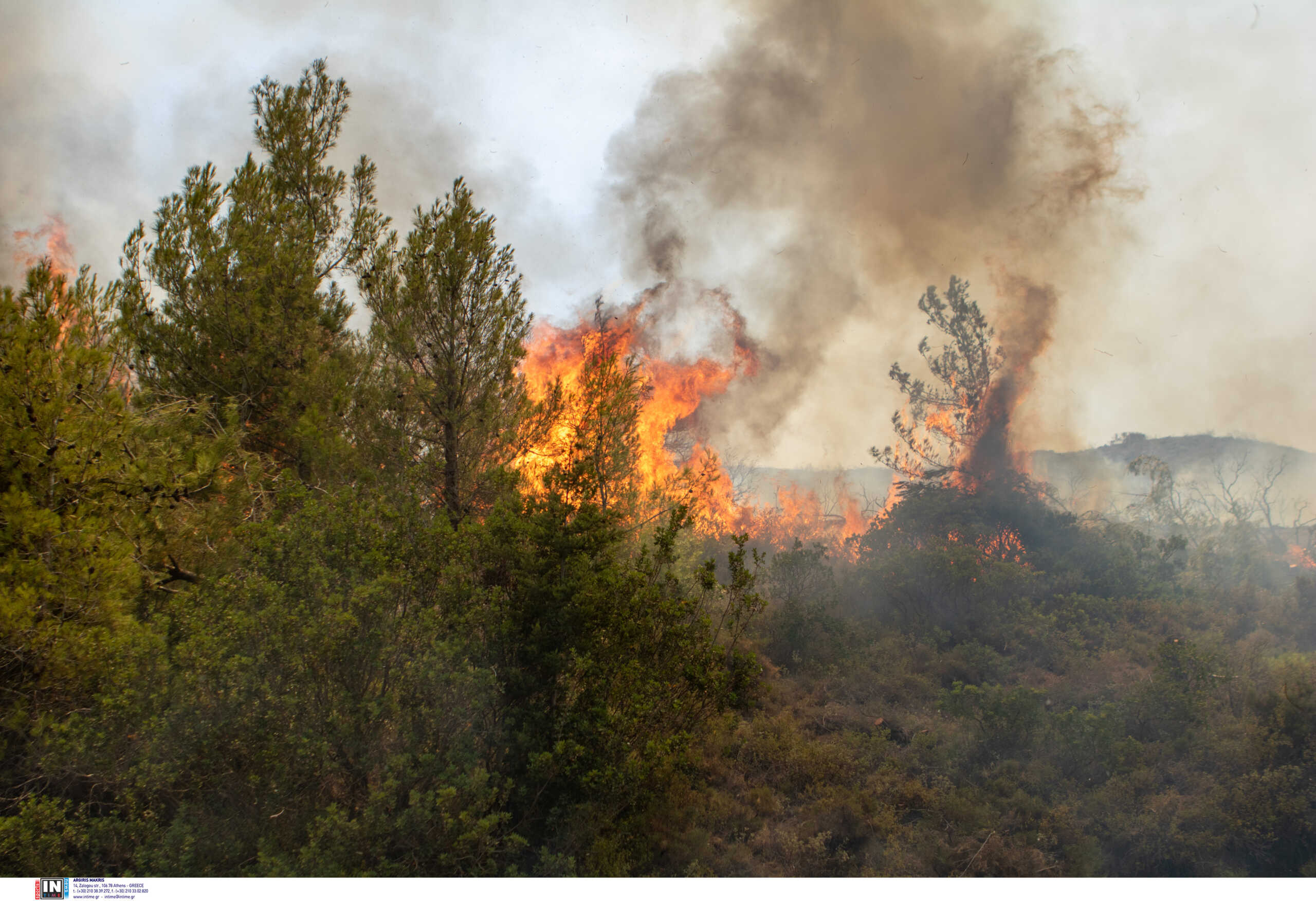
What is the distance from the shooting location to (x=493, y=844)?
550 cm

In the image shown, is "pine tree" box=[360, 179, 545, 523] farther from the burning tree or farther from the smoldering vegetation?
the burning tree

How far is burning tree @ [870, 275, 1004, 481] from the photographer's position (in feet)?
80.2

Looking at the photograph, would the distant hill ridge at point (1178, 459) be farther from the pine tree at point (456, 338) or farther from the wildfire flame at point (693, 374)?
the pine tree at point (456, 338)

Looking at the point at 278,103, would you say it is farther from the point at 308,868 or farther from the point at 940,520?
the point at 940,520

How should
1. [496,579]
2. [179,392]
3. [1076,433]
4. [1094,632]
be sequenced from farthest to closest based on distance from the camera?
1. [1076,433]
2. [1094,632]
3. [179,392]
4. [496,579]

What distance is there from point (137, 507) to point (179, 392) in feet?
16.9

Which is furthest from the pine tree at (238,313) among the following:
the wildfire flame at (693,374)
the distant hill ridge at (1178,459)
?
the distant hill ridge at (1178,459)

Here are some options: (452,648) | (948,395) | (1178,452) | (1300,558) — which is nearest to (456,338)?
(452,648)

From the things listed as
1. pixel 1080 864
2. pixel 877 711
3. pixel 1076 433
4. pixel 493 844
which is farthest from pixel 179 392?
pixel 1076 433
